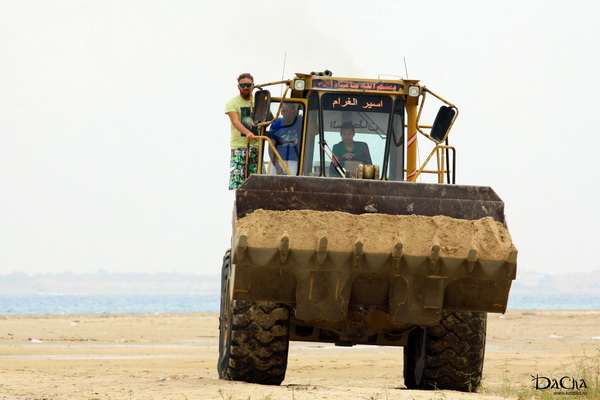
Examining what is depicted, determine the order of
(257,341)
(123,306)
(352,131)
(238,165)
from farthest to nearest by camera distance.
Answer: (123,306)
(238,165)
(352,131)
(257,341)

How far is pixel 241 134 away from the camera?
11.2m

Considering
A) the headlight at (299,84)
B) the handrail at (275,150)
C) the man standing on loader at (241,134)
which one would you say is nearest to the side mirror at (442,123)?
the headlight at (299,84)

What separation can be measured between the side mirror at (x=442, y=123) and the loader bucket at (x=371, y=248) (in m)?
1.55

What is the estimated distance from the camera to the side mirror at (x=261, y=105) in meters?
9.70

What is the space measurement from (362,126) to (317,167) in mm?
674

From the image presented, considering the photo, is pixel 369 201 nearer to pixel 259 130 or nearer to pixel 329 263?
pixel 329 263

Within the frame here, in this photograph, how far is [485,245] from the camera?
813cm

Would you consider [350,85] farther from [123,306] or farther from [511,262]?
[123,306]

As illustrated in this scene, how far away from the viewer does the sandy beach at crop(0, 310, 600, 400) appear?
348 inches

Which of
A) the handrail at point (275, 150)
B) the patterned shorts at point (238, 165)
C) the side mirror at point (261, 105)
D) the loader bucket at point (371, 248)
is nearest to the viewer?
the loader bucket at point (371, 248)

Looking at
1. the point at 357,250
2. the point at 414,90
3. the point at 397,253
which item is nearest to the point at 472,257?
the point at 397,253

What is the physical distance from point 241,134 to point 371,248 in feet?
11.6

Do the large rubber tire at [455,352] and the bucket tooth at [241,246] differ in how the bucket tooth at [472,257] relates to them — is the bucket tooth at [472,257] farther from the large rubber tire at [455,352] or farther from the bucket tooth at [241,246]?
the bucket tooth at [241,246]

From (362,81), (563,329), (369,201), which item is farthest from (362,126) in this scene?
(563,329)
